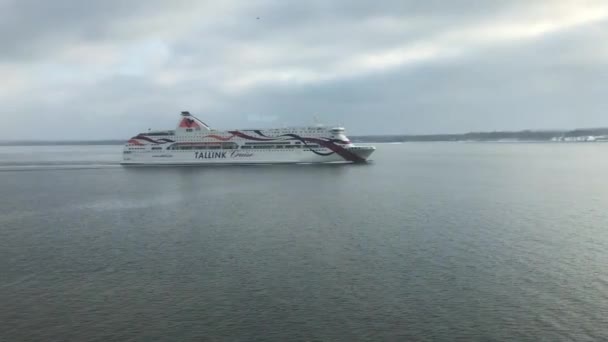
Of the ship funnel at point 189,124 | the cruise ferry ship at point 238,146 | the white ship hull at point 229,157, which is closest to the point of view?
the cruise ferry ship at point 238,146

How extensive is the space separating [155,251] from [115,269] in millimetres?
2803

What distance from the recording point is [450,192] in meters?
39.2

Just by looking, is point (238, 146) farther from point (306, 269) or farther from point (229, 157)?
point (306, 269)

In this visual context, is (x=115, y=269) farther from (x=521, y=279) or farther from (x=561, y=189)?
(x=561, y=189)

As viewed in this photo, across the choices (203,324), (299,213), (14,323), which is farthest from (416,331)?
(299,213)

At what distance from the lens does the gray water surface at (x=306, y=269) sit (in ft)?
40.2

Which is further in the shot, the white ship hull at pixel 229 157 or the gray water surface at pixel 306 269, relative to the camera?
the white ship hull at pixel 229 157

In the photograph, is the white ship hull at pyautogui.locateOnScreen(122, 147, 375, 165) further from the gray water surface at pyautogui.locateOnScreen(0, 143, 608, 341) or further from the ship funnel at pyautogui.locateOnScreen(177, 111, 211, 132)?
the gray water surface at pyautogui.locateOnScreen(0, 143, 608, 341)

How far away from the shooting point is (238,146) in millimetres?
70062

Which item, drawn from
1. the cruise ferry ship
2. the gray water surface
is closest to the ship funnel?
the cruise ferry ship

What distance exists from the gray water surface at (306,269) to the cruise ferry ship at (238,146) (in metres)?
31.9

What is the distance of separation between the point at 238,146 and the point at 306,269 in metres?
54.3

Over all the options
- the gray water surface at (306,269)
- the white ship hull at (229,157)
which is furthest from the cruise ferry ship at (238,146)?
the gray water surface at (306,269)

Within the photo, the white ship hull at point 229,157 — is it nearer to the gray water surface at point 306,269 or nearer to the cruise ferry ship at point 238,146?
the cruise ferry ship at point 238,146
